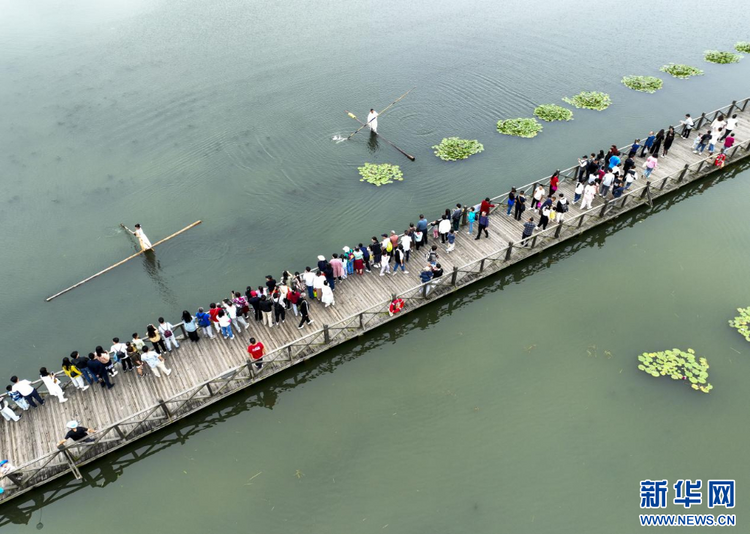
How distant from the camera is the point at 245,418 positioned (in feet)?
60.2

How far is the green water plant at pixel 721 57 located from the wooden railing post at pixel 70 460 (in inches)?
2025

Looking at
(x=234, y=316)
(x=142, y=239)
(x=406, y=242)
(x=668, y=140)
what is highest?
(x=668, y=140)

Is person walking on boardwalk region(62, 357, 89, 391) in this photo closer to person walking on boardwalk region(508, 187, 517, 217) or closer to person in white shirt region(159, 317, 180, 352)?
person in white shirt region(159, 317, 180, 352)

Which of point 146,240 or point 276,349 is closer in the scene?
point 276,349

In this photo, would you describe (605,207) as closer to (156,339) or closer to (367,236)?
(367,236)

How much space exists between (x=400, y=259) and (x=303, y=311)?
17.1 feet

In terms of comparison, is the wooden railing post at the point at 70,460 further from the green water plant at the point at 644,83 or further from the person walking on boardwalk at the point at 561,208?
the green water plant at the point at 644,83

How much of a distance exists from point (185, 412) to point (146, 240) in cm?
1042

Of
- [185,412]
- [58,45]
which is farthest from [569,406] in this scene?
[58,45]

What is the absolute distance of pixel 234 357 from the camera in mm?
18984

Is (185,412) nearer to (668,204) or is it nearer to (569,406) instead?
(569,406)

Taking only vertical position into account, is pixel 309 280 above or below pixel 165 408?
above

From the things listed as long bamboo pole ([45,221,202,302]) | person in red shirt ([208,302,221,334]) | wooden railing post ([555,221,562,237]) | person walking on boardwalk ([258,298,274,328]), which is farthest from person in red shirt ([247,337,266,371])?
wooden railing post ([555,221,562,237])

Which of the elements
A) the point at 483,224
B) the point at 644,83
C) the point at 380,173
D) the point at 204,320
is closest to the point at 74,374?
the point at 204,320
